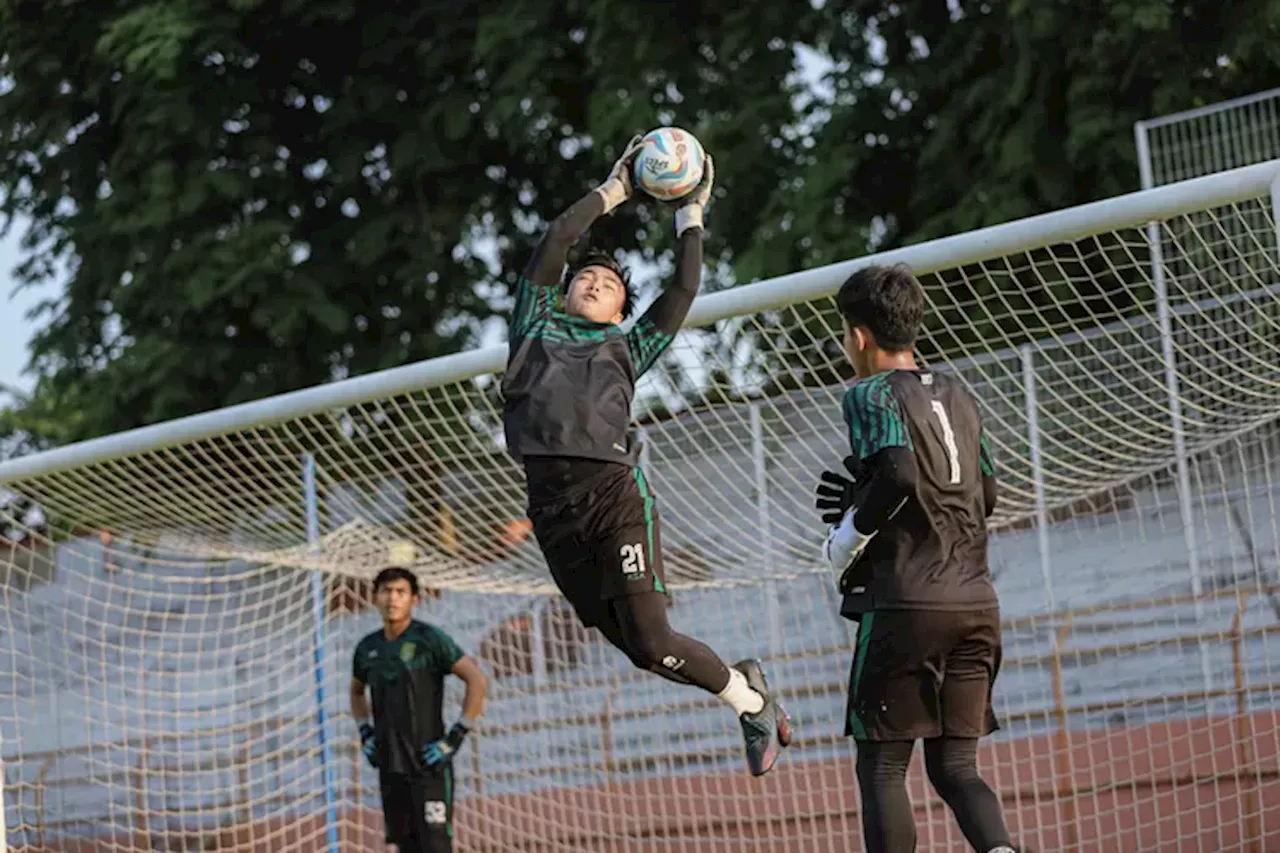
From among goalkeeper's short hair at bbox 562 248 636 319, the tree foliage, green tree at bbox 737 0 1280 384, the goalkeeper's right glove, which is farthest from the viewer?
the tree foliage

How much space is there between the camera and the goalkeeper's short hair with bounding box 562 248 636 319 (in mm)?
5348

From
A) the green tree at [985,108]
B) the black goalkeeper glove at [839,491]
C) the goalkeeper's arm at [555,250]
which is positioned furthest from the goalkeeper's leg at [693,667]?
the green tree at [985,108]

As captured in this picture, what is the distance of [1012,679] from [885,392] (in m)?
6.52

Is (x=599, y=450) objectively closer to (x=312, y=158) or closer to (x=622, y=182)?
(x=622, y=182)

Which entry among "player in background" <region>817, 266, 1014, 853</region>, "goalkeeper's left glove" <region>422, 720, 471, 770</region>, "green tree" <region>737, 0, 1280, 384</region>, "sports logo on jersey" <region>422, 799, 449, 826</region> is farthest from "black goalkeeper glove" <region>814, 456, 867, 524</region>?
"green tree" <region>737, 0, 1280, 384</region>

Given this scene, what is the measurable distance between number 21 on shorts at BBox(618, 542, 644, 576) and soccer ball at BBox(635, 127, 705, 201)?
3.23ft

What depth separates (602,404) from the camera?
5.11 meters

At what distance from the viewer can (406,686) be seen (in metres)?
8.24

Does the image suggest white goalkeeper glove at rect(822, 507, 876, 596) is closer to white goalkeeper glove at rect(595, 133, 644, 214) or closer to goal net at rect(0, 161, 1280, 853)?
white goalkeeper glove at rect(595, 133, 644, 214)

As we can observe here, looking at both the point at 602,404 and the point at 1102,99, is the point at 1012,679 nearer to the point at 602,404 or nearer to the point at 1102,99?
the point at 1102,99

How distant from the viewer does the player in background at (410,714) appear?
805 cm

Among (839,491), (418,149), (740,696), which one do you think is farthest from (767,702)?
(418,149)

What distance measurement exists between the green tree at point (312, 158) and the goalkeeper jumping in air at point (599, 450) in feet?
27.7

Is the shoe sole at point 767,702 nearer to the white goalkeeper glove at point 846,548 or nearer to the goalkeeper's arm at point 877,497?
the white goalkeeper glove at point 846,548
